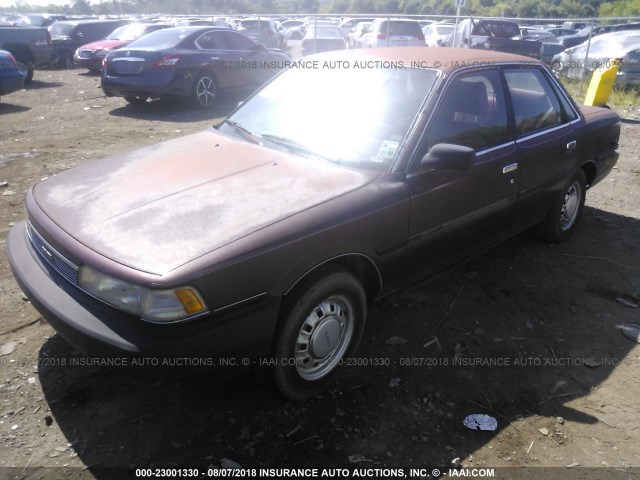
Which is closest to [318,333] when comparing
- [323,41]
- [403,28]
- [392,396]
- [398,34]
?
[392,396]

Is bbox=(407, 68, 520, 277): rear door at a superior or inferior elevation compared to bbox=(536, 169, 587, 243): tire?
superior

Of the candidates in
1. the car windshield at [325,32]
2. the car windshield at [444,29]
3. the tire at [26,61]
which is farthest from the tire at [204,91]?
the car windshield at [444,29]

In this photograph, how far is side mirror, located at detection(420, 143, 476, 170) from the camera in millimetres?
2826

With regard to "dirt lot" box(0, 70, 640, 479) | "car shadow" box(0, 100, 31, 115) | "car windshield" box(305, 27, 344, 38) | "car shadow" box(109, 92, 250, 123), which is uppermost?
"car windshield" box(305, 27, 344, 38)

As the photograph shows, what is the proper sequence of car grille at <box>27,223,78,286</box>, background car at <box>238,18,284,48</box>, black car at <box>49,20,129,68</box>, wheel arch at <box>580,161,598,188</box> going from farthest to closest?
background car at <box>238,18,284,48</box> < black car at <box>49,20,129,68</box> < wheel arch at <box>580,161,598,188</box> < car grille at <box>27,223,78,286</box>

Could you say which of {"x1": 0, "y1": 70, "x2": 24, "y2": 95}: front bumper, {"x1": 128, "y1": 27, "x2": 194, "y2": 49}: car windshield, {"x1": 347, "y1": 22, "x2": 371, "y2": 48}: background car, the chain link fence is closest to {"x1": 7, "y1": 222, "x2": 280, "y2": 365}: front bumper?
{"x1": 128, "y1": 27, "x2": 194, "y2": 49}: car windshield

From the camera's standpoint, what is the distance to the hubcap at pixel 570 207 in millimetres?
4570

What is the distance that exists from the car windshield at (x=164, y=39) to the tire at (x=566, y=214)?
7.75 m

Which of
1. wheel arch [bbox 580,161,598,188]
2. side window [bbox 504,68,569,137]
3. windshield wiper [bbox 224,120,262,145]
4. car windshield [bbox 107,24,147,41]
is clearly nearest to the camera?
windshield wiper [bbox 224,120,262,145]

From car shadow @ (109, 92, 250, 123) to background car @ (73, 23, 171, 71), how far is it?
4894mm

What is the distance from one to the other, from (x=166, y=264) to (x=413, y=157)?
61.3 inches

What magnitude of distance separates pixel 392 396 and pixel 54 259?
6.30ft

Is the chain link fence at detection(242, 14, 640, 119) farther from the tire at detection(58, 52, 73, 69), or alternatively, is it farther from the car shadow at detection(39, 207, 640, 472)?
the car shadow at detection(39, 207, 640, 472)

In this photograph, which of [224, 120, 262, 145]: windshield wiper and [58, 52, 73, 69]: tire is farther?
[58, 52, 73, 69]: tire
